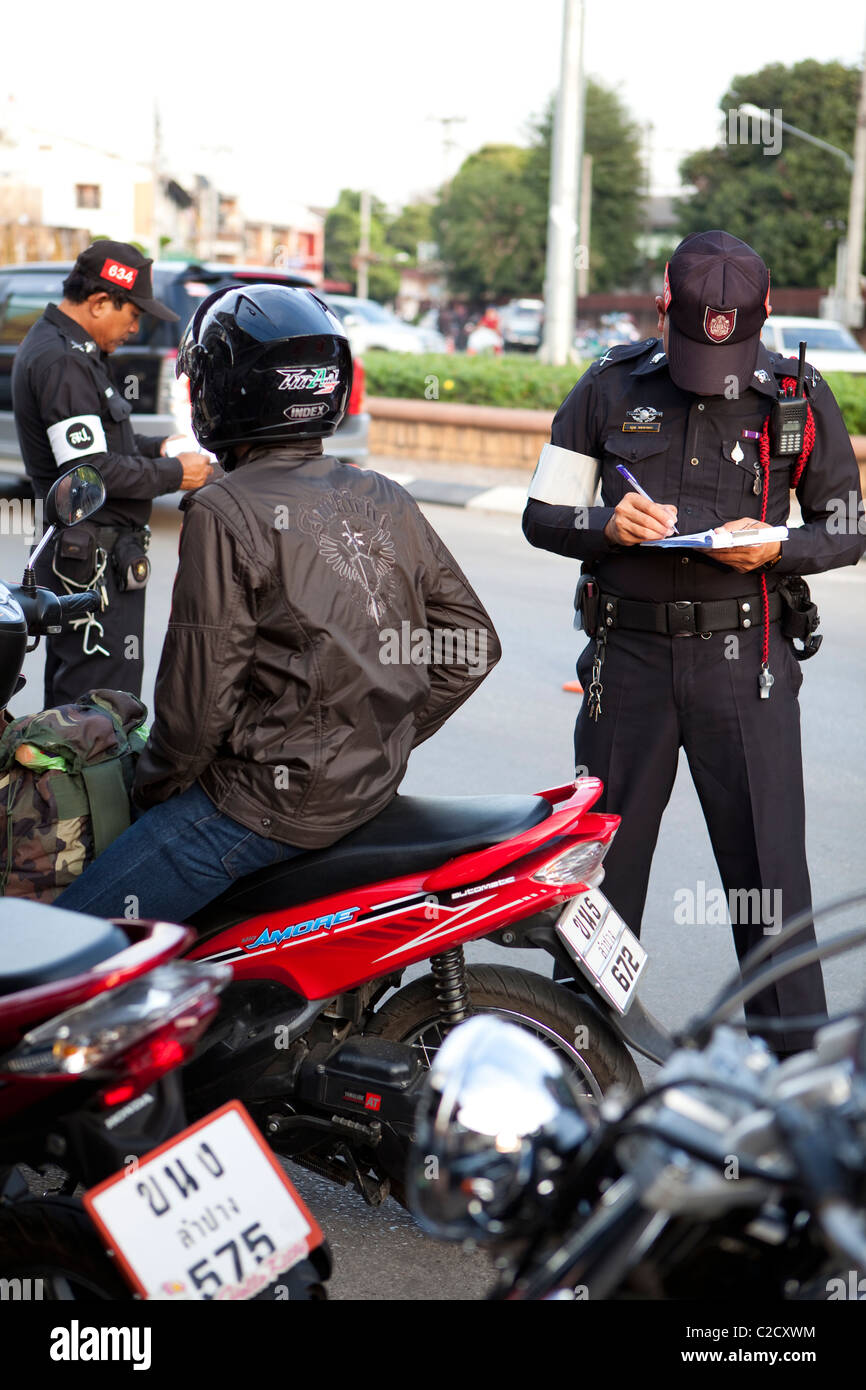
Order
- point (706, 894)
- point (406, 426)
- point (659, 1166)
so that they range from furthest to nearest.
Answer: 1. point (406, 426)
2. point (706, 894)
3. point (659, 1166)

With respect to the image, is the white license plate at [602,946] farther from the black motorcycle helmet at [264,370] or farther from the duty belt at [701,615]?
the black motorcycle helmet at [264,370]

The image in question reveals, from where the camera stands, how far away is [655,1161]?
156cm

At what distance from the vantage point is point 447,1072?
1.74 m

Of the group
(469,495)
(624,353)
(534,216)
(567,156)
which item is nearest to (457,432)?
(469,495)

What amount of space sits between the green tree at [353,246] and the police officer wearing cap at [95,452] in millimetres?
86711

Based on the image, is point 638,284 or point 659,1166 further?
point 638,284

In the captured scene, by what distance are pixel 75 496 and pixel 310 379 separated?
0.63 m

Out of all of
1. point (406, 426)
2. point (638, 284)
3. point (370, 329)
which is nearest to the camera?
point (406, 426)

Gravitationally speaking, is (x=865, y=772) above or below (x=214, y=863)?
below

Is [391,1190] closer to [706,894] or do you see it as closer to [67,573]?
[706,894]

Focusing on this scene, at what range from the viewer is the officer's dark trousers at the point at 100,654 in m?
5.55

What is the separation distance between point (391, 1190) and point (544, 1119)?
4.88 ft
